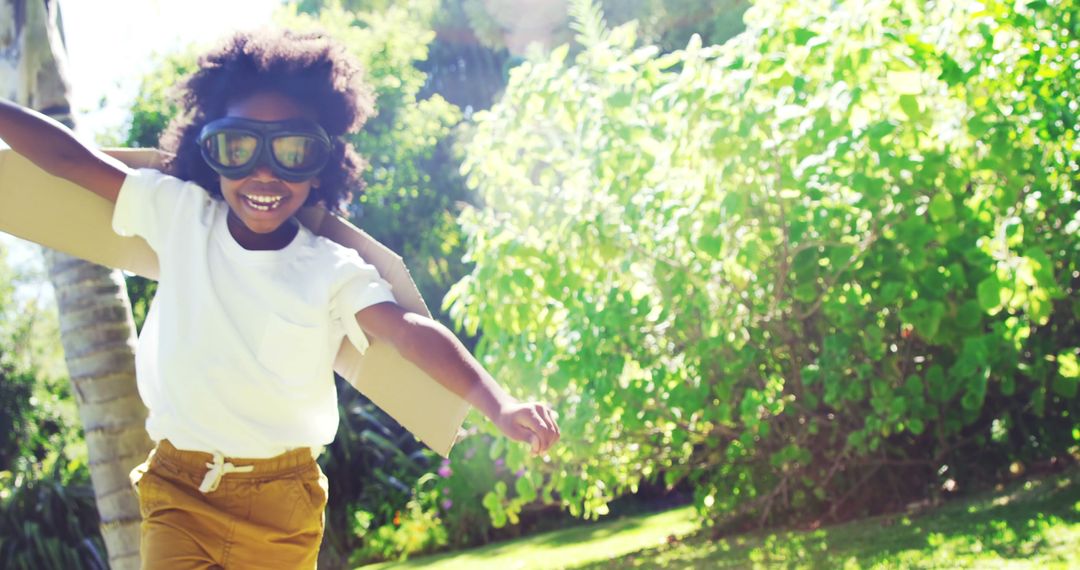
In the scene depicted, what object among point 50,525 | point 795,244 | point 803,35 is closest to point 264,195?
point 803,35

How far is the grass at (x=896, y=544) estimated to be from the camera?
17.4 ft

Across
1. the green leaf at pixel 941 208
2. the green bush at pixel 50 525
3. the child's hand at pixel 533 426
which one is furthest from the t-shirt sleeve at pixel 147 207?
the green bush at pixel 50 525

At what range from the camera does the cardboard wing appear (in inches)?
126

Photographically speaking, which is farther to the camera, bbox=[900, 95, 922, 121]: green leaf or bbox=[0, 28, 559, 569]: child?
bbox=[900, 95, 922, 121]: green leaf

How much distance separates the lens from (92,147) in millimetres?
3232

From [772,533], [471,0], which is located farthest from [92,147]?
[471,0]

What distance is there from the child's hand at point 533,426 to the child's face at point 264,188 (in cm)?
92

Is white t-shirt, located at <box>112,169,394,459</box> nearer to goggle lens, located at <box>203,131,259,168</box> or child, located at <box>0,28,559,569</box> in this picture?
child, located at <box>0,28,559,569</box>

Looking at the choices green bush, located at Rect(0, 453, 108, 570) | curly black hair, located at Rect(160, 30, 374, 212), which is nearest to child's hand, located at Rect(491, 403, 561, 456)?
curly black hair, located at Rect(160, 30, 374, 212)

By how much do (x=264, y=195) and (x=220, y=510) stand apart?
2.60 ft

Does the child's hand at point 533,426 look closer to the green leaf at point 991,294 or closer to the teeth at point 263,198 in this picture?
the teeth at point 263,198

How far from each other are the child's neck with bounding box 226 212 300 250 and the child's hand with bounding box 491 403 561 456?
91 centimetres

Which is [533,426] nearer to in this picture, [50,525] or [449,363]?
[449,363]

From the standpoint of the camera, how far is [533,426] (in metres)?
2.60
